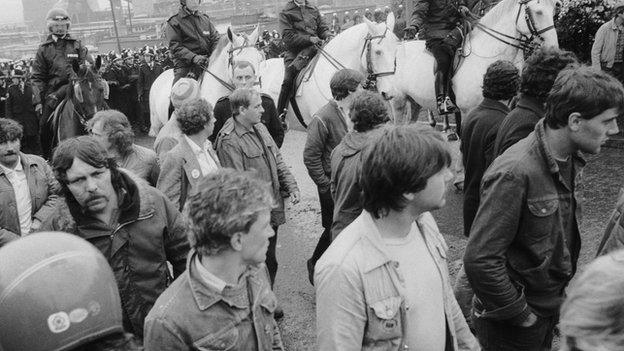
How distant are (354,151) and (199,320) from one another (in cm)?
199

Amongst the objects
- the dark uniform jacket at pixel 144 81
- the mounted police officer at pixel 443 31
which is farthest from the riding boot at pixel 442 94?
the dark uniform jacket at pixel 144 81

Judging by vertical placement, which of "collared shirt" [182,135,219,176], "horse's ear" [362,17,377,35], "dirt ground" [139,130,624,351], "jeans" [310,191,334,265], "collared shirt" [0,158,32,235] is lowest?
"dirt ground" [139,130,624,351]

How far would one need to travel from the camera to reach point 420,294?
222cm

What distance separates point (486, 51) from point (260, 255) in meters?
7.25

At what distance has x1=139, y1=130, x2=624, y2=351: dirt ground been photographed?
5156mm

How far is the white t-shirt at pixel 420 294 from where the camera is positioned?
221 centimetres

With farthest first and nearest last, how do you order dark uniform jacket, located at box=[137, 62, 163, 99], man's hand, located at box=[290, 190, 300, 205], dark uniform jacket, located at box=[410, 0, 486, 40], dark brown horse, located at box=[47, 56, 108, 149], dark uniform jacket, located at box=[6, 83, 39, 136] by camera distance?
dark uniform jacket, located at box=[137, 62, 163, 99] → dark uniform jacket, located at box=[6, 83, 39, 136] → dark uniform jacket, located at box=[410, 0, 486, 40] → dark brown horse, located at box=[47, 56, 108, 149] → man's hand, located at box=[290, 190, 300, 205]

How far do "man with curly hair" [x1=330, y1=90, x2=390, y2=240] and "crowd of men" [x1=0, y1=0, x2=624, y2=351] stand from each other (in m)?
0.01

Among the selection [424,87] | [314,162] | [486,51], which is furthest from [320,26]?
[314,162]

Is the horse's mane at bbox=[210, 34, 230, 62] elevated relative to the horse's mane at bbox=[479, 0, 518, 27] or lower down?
lower down

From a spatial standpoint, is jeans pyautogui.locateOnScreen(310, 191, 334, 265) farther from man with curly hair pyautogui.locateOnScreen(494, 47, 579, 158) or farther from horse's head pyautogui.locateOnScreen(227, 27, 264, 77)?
horse's head pyautogui.locateOnScreen(227, 27, 264, 77)

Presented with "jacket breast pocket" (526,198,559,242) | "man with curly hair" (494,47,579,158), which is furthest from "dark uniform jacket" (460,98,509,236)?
"jacket breast pocket" (526,198,559,242)

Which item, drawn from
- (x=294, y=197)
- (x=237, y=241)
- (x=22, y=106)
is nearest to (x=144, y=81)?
(x=22, y=106)

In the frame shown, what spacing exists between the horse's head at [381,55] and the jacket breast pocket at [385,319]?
22.7 feet
